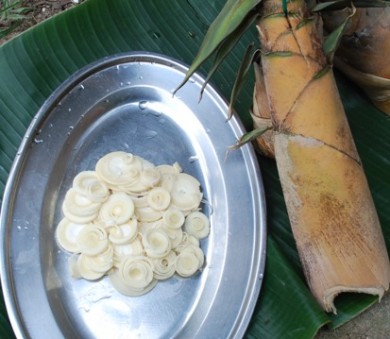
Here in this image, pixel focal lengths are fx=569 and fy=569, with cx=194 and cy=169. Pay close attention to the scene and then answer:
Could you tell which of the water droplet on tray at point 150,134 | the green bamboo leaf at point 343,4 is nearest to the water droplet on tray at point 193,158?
the water droplet on tray at point 150,134

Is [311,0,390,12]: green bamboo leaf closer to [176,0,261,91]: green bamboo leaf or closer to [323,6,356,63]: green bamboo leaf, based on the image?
[323,6,356,63]: green bamboo leaf

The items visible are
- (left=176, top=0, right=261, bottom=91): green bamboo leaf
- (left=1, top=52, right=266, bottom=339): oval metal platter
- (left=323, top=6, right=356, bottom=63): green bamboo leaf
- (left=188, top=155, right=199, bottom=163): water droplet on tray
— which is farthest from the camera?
(left=188, top=155, right=199, bottom=163): water droplet on tray

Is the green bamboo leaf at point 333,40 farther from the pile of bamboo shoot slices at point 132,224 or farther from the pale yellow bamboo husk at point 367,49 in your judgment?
the pile of bamboo shoot slices at point 132,224

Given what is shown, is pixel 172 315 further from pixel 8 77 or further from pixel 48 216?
pixel 8 77

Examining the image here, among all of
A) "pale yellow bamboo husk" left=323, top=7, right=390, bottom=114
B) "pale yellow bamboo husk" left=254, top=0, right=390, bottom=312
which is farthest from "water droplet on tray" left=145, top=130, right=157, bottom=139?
"pale yellow bamboo husk" left=323, top=7, right=390, bottom=114

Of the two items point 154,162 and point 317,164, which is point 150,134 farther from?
point 317,164

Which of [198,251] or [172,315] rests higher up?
[198,251]

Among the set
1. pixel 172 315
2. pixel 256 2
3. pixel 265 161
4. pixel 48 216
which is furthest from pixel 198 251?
pixel 256 2
